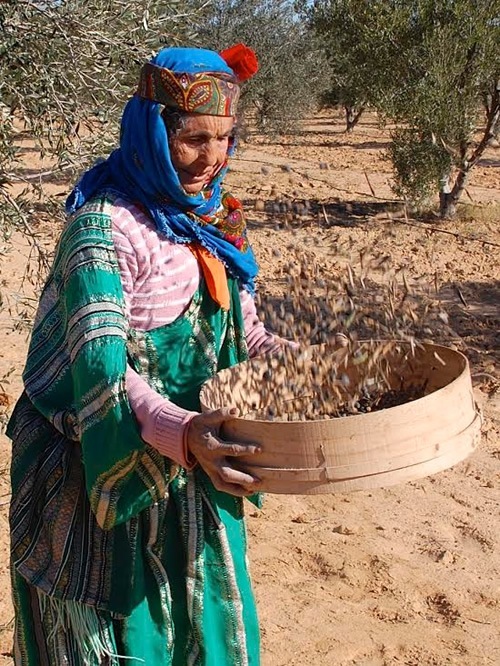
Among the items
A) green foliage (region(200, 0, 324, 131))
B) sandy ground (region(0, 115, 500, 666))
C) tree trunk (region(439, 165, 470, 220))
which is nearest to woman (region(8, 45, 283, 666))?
sandy ground (region(0, 115, 500, 666))

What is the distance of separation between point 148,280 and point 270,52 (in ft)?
66.4

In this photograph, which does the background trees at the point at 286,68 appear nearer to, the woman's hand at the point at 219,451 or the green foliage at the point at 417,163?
the green foliage at the point at 417,163

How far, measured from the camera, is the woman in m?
1.71

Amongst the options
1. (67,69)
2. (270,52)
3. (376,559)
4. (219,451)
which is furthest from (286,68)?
(219,451)

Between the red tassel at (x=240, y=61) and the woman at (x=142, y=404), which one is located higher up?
the red tassel at (x=240, y=61)

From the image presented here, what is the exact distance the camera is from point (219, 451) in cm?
157

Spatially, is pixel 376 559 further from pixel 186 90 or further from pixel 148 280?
pixel 186 90

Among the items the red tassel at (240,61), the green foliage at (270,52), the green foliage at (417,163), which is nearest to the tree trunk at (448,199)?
the green foliage at (417,163)

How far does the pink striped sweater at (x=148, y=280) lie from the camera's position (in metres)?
1.70

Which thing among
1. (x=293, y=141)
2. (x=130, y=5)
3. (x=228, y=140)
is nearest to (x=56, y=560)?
(x=228, y=140)

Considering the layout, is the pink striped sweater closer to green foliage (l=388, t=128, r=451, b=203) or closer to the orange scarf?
Result: the orange scarf

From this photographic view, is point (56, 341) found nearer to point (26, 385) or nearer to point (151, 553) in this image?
point (26, 385)

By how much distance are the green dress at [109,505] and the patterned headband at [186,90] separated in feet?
0.79

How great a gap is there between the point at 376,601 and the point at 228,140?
241cm
